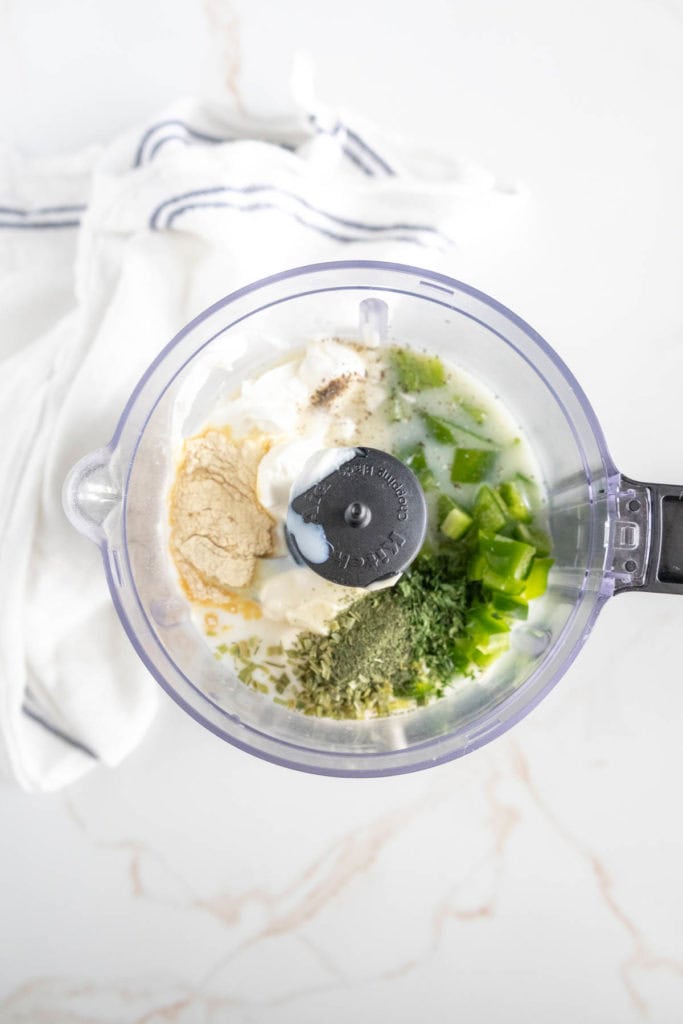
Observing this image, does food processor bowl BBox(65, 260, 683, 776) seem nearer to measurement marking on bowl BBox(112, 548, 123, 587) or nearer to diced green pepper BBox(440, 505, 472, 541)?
measurement marking on bowl BBox(112, 548, 123, 587)

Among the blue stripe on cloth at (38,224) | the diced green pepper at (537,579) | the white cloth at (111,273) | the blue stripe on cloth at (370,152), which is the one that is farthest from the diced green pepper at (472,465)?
the blue stripe on cloth at (38,224)

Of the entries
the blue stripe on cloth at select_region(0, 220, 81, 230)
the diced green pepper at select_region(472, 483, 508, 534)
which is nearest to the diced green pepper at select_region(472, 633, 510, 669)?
the diced green pepper at select_region(472, 483, 508, 534)

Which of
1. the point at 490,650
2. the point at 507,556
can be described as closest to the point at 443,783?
the point at 490,650

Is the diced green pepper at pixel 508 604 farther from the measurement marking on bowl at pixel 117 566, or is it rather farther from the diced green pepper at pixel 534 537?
the measurement marking on bowl at pixel 117 566

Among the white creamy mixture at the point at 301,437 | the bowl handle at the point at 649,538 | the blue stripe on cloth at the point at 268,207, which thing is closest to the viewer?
the bowl handle at the point at 649,538

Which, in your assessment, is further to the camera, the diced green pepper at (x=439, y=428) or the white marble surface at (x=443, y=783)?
the white marble surface at (x=443, y=783)

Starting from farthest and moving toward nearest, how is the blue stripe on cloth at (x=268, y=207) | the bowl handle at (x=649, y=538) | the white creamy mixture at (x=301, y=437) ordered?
1. the blue stripe on cloth at (x=268, y=207)
2. the white creamy mixture at (x=301, y=437)
3. the bowl handle at (x=649, y=538)

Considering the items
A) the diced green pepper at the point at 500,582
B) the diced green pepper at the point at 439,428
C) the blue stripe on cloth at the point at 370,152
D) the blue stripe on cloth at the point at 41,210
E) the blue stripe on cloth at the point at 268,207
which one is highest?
the blue stripe on cloth at the point at 370,152

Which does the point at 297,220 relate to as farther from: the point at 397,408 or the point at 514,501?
the point at 514,501
